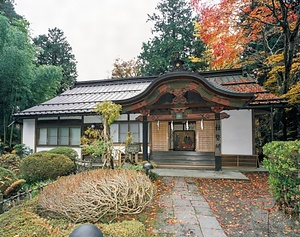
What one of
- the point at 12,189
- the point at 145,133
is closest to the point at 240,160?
the point at 145,133

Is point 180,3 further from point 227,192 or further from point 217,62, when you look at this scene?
point 227,192

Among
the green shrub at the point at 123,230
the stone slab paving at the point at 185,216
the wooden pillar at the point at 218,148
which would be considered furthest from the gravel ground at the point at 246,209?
the green shrub at the point at 123,230

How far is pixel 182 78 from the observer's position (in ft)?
26.3

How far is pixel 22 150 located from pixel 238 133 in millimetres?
11713

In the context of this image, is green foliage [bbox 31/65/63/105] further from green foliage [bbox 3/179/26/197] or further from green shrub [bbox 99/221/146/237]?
green shrub [bbox 99/221/146/237]

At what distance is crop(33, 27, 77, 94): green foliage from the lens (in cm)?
2366

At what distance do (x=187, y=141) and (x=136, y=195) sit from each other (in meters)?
10.2

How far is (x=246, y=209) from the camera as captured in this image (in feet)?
14.3

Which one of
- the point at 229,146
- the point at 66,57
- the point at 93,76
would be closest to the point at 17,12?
the point at 66,57

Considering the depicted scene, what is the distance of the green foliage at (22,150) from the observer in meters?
10.7

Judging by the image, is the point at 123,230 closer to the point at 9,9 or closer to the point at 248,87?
the point at 248,87

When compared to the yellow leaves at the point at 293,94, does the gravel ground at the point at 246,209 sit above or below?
below

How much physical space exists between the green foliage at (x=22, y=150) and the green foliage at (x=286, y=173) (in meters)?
11.8

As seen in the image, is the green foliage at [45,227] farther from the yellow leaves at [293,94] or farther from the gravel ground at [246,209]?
the yellow leaves at [293,94]
